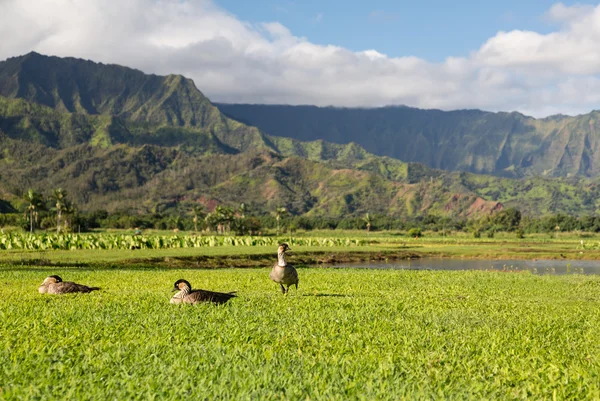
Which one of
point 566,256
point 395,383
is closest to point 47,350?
point 395,383

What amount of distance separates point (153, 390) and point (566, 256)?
78.4 metres

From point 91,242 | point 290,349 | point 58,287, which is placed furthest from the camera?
point 91,242

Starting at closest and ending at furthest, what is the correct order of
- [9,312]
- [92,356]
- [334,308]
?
[92,356]
[9,312]
[334,308]

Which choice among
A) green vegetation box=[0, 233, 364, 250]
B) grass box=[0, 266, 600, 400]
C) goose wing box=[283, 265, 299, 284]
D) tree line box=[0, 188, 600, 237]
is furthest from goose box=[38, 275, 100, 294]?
tree line box=[0, 188, 600, 237]

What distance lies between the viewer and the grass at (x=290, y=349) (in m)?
8.69

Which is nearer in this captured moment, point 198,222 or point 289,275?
point 289,275

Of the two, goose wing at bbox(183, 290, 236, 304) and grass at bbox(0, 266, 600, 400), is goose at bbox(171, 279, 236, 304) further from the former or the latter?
grass at bbox(0, 266, 600, 400)

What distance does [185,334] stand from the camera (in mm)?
12156

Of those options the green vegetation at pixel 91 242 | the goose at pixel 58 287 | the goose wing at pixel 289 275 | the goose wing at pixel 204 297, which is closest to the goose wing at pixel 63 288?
the goose at pixel 58 287

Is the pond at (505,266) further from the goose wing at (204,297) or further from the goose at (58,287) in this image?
the goose wing at (204,297)

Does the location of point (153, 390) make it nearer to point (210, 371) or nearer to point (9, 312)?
point (210, 371)

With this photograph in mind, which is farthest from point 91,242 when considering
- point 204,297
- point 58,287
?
point 204,297

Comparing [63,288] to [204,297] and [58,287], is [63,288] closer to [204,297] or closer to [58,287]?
[58,287]

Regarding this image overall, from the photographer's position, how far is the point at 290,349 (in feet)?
36.9
